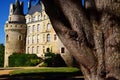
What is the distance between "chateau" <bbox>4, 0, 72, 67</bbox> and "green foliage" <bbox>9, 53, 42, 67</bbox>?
212 inches

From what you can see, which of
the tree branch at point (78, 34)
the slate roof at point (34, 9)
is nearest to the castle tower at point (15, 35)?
the slate roof at point (34, 9)

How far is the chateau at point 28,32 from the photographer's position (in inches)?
2142

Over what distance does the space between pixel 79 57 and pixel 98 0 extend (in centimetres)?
113

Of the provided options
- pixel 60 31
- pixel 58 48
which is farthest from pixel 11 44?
pixel 60 31

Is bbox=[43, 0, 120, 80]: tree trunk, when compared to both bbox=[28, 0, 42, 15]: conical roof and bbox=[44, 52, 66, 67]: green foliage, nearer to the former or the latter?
bbox=[44, 52, 66, 67]: green foliage

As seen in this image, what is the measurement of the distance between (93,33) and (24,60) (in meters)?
42.5

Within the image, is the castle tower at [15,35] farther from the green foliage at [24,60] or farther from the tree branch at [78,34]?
the tree branch at [78,34]

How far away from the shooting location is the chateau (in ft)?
178

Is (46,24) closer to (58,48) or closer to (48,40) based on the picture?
(48,40)

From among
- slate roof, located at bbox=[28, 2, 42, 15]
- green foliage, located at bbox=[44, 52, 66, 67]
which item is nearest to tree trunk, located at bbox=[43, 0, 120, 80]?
green foliage, located at bbox=[44, 52, 66, 67]

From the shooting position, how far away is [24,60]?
4756 centimetres

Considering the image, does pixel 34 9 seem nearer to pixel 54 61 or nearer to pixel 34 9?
pixel 34 9

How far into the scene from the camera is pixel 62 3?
18.7ft

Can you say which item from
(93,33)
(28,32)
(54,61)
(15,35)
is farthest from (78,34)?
(28,32)
